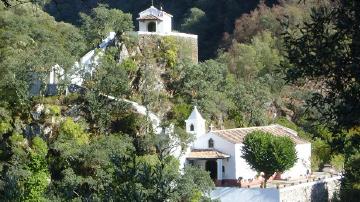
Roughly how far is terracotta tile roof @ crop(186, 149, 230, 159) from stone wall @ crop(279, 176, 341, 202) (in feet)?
13.0

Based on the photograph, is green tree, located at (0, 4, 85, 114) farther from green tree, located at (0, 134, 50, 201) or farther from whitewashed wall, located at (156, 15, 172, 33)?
whitewashed wall, located at (156, 15, 172, 33)

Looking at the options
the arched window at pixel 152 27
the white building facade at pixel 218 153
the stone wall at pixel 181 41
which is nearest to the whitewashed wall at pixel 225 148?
the white building facade at pixel 218 153

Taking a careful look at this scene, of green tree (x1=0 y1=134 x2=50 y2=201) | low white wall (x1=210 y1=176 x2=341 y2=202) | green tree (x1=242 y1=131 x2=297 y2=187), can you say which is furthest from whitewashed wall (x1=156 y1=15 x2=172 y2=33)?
low white wall (x1=210 y1=176 x2=341 y2=202)

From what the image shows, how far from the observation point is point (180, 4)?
62938 mm

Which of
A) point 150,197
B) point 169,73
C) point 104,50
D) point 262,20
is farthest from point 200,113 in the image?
point 150,197

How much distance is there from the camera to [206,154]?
3155 cm

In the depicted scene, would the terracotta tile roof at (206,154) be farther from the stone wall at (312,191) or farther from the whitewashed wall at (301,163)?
the stone wall at (312,191)

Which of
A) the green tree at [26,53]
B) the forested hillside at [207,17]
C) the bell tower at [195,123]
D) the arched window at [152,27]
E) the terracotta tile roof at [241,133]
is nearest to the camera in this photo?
the green tree at [26,53]

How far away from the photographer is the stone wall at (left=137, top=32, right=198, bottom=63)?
35.8 metres

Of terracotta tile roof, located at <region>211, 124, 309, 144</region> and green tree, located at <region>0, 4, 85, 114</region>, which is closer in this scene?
green tree, located at <region>0, 4, 85, 114</region>

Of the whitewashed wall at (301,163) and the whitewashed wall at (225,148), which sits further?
the whitewashed wall at (301,163)

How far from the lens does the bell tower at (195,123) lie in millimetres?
Answer: 31781

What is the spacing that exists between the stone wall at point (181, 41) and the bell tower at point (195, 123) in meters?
5.70

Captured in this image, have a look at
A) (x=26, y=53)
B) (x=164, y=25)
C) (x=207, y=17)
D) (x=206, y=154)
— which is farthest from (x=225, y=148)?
(x=207, y=17)
